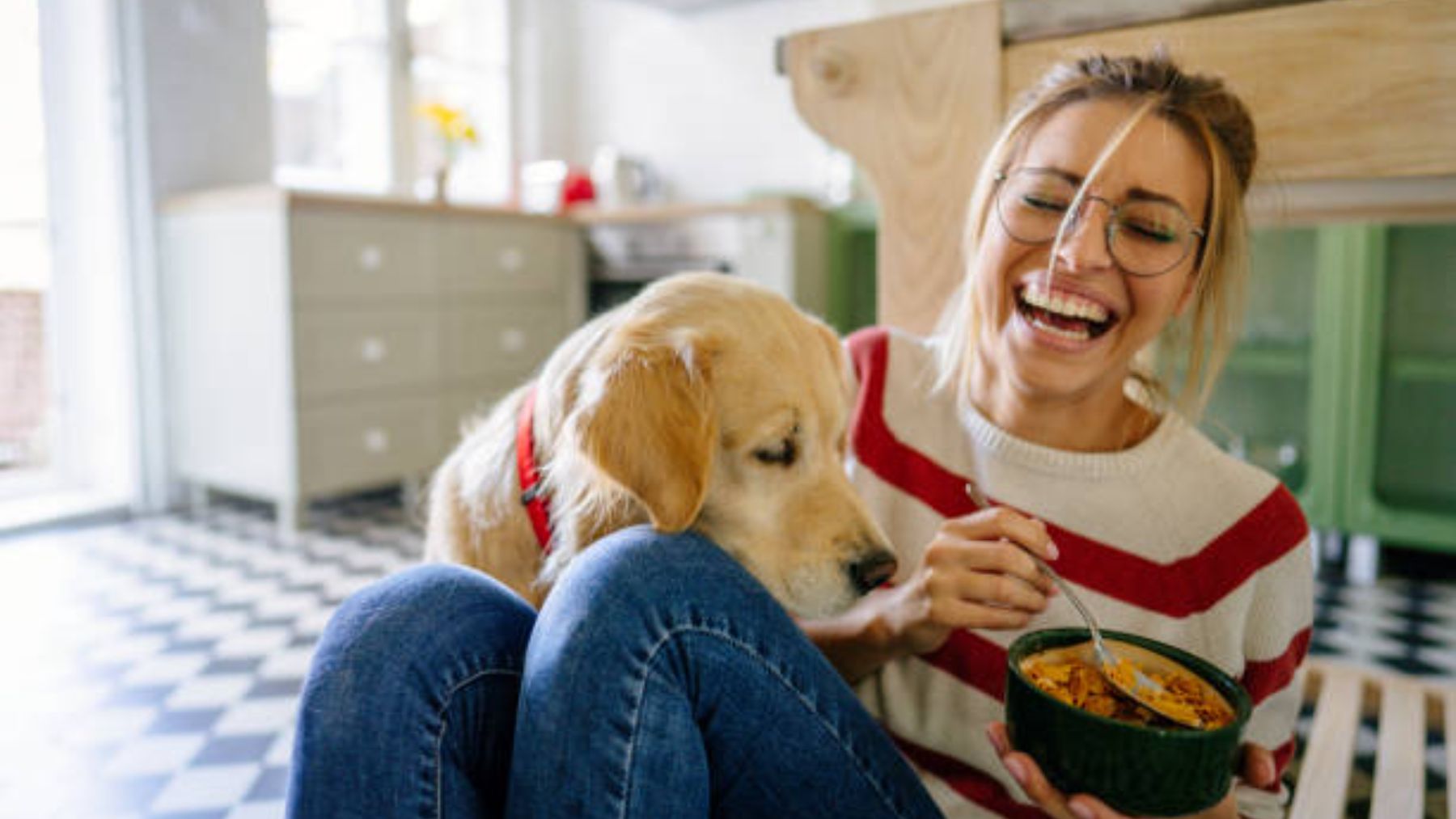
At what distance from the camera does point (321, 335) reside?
3119 millimetres

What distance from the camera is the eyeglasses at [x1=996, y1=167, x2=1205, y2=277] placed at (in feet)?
3.13

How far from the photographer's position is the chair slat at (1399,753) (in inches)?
49.9

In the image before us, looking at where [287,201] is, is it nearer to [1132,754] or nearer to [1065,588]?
[1065,588]

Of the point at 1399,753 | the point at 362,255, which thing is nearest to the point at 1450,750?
the point at 1399,753

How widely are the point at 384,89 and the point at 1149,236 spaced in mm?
4059

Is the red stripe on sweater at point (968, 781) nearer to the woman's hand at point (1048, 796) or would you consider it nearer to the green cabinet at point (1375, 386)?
the woman's hand at point (1048, 796)

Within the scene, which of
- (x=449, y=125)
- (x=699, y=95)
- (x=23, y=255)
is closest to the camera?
(x=23, y=255)

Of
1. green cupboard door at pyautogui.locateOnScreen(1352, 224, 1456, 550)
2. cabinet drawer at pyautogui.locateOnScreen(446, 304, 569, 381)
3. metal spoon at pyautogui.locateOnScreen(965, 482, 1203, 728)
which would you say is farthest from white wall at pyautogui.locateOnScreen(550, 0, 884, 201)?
metal spoon at pyautogui.locateOnScreen(965, 482, 1203, 728)

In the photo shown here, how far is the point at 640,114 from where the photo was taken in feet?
16.6

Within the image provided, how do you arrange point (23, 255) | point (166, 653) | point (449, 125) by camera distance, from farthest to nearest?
1. point (449, 125)
2. point (23, 255)
3. point (166, 653)

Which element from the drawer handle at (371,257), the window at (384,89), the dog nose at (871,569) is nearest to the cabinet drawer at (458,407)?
the drawer handle at (371,257)

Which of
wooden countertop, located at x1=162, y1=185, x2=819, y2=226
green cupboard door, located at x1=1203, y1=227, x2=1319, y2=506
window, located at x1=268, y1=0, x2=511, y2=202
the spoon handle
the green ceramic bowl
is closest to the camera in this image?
the green ceramic bowl

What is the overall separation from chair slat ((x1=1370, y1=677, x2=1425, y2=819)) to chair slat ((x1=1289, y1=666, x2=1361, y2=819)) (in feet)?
0.13

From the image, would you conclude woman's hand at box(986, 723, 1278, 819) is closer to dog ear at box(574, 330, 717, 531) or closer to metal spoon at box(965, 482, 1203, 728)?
metal spoon at box(965, 482, 1203, 728)
